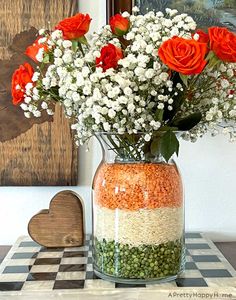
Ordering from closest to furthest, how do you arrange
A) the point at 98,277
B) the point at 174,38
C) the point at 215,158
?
1. the point at 174,38
2. the point at 98,277
3. the point at 215,158

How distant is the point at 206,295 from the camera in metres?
0.86

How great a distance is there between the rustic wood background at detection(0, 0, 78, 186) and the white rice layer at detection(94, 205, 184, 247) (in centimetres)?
32

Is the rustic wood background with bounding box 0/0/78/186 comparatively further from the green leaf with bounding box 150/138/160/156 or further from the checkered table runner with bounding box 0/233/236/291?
the green leaf with bounding box 150/138/160/156

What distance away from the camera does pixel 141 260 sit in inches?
35.4

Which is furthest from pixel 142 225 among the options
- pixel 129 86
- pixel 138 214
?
pixel 129 86

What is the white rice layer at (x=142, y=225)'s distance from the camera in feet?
2.93

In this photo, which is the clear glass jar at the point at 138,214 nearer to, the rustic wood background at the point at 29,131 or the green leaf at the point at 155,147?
the green leaf at the point at 155,147

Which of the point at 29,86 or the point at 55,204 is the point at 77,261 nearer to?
the point at 55,204

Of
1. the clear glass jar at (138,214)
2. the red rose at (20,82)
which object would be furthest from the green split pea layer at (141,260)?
the red rose at (20,82)

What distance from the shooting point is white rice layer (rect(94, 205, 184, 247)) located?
2.93 ft

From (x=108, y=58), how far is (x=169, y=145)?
0.18 meters

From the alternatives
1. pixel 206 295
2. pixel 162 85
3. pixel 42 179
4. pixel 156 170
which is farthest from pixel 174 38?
pixel 42 179

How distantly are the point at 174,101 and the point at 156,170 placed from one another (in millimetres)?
128

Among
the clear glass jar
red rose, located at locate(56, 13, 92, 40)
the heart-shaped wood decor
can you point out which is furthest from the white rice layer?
red rose, located at locate(56, 13, 92, 40)
